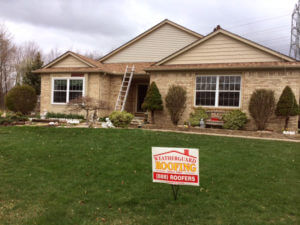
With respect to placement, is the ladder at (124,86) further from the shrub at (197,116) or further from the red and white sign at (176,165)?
the red and white sign at (176,165)

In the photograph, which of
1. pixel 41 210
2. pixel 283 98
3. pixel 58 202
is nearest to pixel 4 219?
pixel 41 210

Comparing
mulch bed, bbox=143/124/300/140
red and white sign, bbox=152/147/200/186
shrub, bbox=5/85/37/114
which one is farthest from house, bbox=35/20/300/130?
red and white sign, bbox=152/147/200/186

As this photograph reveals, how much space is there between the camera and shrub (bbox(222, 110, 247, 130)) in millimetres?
11266

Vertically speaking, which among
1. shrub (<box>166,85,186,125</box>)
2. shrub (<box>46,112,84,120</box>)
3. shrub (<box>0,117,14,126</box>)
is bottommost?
shrub (<box>0,117,14,126</box>)

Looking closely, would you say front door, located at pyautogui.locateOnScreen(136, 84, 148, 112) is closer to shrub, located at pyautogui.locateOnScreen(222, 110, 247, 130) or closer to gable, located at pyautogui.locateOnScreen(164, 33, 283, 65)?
gable, located at pyautogui.locateOnScreen(164, 33, 283, 65)

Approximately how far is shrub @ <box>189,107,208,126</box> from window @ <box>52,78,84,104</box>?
7669 millimetres

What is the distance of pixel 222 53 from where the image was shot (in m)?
12.2

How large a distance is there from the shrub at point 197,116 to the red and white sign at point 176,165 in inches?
333

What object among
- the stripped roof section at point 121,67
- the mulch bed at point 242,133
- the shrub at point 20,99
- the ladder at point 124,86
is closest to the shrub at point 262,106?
the mulch bed at point 242,133

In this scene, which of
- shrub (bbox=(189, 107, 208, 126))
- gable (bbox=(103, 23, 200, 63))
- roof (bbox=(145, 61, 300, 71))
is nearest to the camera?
roof (bbox=(145, 61, 300, 71))

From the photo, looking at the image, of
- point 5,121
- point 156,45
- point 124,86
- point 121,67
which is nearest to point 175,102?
point 124,86

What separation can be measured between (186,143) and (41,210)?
4.99m

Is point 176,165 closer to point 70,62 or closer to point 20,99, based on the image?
point 70,62

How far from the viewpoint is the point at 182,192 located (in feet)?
14.1
